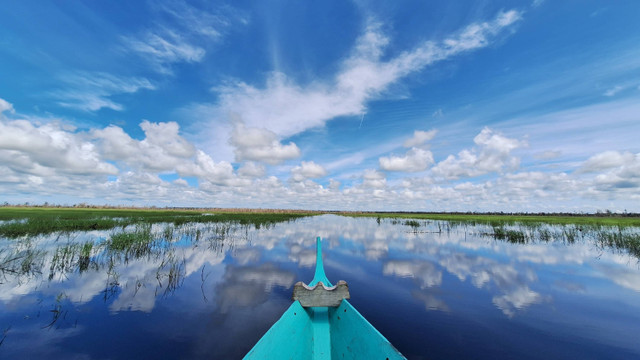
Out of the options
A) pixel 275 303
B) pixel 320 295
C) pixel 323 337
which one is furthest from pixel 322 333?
pixel 275 303

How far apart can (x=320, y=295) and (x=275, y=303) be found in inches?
169

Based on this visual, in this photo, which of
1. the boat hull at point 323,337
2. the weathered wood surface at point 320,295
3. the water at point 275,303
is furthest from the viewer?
the water at point 275,303

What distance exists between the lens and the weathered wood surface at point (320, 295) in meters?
4.01

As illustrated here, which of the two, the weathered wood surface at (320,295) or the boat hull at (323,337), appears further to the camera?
the weathered wood surface at (320,295)

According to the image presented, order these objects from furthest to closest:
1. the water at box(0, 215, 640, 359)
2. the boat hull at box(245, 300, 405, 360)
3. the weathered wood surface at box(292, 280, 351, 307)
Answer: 1. the water at box(0, 215, 640, 359)
2. the weathered wood surface at box(292, 280, 351, 307)
3. the boat hull at box(245, 300, 405, 360)

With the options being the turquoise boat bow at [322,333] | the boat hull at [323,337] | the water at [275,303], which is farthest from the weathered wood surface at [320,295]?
the water at [275,303]

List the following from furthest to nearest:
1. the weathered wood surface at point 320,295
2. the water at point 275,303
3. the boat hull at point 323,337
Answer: the water at point 275,303 < the weathered wood surface at point 320,295 < the boat hull at point 323,337

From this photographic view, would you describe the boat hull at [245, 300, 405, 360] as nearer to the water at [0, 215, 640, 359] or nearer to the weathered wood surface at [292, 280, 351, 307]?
the weathered wood surface at [292, 280, 351, 307]

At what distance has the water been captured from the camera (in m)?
5.32

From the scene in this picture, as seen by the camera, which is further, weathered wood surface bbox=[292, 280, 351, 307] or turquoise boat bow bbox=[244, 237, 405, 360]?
weathered wood surface bbox=[292, 280, 351, 307]

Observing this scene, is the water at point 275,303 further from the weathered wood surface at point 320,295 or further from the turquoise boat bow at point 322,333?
the weathered wood surface at point 320,295

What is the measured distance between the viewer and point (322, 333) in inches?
151

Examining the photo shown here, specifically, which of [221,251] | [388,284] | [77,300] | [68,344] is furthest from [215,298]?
[221,251]

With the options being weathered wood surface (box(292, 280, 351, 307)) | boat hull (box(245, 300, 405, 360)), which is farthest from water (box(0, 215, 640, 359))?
weathered wood surface (box(292, 280, 351, 307))
